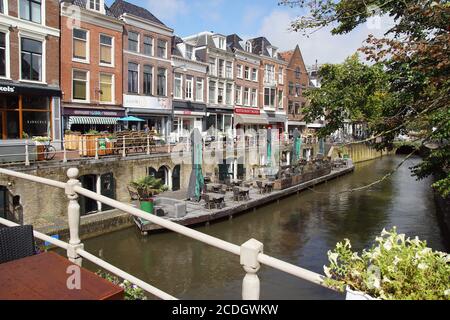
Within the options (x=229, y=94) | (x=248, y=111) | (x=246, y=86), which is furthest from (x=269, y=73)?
(x=229, y=94)

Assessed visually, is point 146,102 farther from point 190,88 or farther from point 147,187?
point 147,187

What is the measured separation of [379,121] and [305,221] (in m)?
11.8

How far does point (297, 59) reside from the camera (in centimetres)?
5034

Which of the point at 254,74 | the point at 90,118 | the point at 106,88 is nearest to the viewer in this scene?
the point at 90,118

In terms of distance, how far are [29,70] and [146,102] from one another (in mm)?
→ 9075

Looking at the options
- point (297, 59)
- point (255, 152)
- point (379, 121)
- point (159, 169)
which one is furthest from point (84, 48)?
point (297, 59)

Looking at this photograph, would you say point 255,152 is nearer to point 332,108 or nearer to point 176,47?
point 176,47

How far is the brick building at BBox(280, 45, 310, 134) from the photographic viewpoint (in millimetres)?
48656

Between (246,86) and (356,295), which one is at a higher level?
(246,86)

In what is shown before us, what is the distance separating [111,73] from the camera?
25.2 metres

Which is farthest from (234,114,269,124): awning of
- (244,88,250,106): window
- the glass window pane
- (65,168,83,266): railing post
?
(65,168,83,266): railing post

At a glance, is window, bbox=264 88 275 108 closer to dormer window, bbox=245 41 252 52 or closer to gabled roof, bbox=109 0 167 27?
dormer window, bbox=245 41 252 52

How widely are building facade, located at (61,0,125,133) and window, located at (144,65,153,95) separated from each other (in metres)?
2.45

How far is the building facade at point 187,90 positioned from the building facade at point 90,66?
5.89 meters
